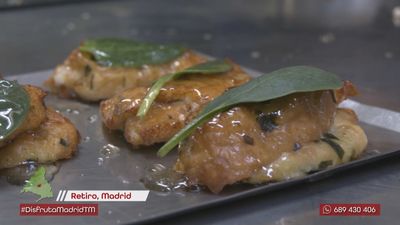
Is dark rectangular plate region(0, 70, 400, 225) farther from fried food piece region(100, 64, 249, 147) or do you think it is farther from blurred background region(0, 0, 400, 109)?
blurred background region(0, 0, 400, 109)

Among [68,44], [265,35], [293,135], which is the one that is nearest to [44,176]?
[293,135]

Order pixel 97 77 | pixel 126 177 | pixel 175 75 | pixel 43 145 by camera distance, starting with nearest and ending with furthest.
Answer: pixel 126 177 < pixel 43 145 < pixel 175 75 < pixel 97 77

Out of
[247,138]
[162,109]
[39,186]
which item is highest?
[247,138]

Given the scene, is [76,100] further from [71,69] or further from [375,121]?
[375,121]

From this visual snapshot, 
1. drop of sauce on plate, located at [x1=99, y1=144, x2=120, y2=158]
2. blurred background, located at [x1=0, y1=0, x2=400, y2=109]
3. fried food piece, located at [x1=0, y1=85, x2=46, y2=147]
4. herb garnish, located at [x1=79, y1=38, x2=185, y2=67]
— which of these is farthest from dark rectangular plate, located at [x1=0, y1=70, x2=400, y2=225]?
blurred background, located at [x1=0, y1=0, x2=400, y2=109]

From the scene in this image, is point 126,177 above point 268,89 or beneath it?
beneath

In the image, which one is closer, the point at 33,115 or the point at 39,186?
the point at 39,186

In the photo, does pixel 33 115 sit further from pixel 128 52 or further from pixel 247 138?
pixel 128 52

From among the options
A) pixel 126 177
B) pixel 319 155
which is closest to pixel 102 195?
pixel 126 177
